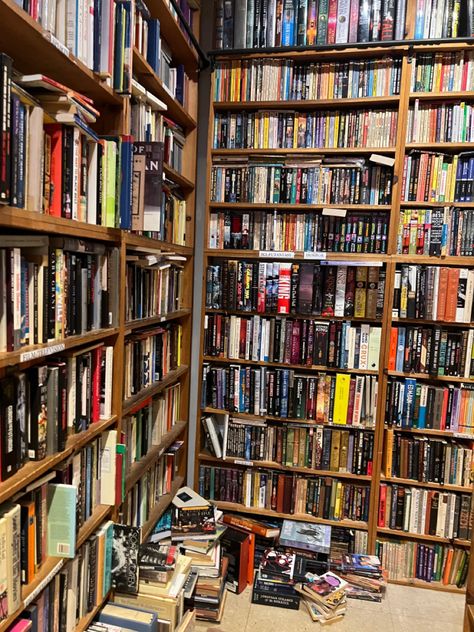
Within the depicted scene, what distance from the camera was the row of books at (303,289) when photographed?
2.42 m

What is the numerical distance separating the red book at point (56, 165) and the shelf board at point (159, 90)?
2.13 ft

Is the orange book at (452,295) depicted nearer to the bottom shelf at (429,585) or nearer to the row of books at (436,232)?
the row of books at (436,232)

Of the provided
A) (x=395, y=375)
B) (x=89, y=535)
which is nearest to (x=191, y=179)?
(x=395, y=375)

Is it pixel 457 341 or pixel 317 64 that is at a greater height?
pixel 317 64

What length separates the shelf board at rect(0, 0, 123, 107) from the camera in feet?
3.36

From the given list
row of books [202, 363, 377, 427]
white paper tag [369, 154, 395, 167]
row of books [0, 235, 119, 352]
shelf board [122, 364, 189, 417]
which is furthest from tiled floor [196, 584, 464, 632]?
white paper tag [369, 154, 395, 167]

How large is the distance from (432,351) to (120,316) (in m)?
1.62

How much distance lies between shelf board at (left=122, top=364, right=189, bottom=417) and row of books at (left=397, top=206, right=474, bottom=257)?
1.35 metres

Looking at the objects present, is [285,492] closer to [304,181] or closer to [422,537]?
[422,537]

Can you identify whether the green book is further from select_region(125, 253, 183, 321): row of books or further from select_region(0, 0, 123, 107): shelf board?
select_region(0, 0, 123, 107): shelf board

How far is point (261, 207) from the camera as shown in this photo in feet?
8.16

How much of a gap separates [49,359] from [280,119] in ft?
6.05

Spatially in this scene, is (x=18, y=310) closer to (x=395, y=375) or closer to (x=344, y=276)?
(x=344, y=276)

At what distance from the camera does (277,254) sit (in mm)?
2439
